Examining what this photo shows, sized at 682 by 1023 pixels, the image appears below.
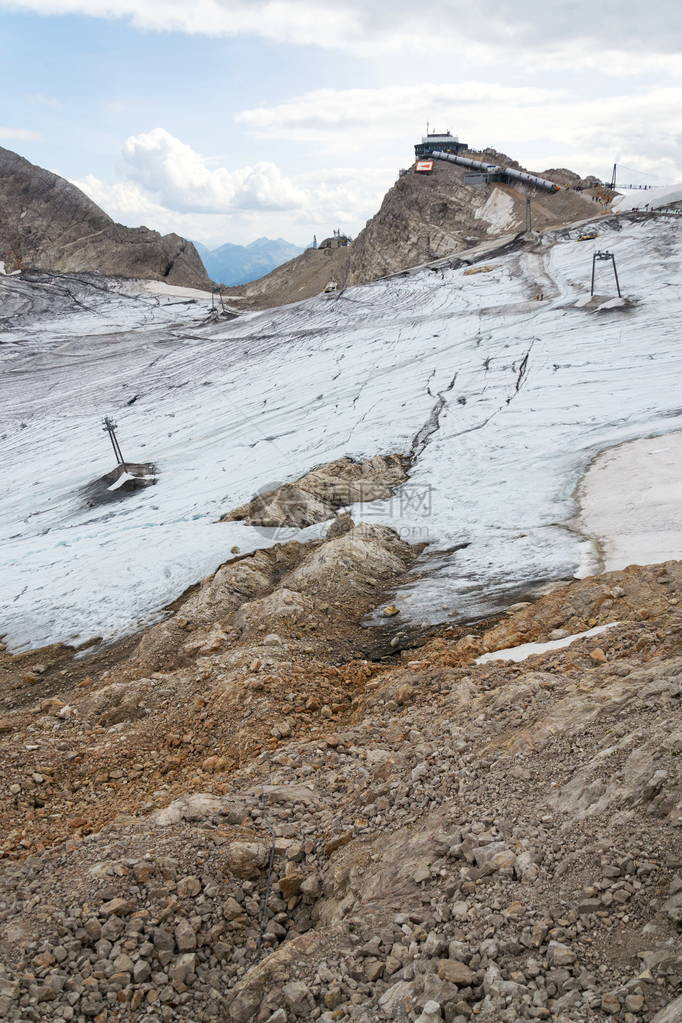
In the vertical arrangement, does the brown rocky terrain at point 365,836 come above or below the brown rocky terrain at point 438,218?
below

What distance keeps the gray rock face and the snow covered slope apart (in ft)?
86.8

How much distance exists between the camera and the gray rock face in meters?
76.4

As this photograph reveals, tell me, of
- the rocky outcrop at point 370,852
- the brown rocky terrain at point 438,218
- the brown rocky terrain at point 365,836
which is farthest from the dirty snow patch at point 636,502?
the brown rocky terrain at point 438,218

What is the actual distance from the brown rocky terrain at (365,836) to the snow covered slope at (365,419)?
393 cm

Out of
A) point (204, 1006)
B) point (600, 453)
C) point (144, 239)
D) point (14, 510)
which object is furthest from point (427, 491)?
point (144, 239)

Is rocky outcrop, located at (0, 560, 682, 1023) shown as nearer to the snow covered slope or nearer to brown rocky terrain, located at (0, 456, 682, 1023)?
brown rocky terrain, located at (0, 456, 682, 1023)

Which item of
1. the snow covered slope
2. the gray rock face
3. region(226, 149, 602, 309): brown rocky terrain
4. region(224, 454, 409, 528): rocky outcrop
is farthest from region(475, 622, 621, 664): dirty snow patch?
the gray rock face

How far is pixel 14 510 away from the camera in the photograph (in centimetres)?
2514

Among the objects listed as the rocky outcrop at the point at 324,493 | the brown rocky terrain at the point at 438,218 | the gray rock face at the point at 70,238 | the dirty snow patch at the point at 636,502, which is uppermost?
the gray rock face at the point at 70,238

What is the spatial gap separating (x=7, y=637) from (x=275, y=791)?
11.2 m

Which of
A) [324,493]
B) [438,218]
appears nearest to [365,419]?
[324,493]

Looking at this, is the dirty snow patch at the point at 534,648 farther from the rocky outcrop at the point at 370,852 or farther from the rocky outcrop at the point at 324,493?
the rocky outcrop at the point at 324,493

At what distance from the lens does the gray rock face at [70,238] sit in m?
76.4

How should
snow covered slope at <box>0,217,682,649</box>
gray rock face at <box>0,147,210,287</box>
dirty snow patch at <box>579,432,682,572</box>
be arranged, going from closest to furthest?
1. dirty snow patch at <box>579,432,682,572</box>
2. snow covered slope at <box>0,217,682,649</box>
3. gray rock face at <box>0,147,210,287</box>
